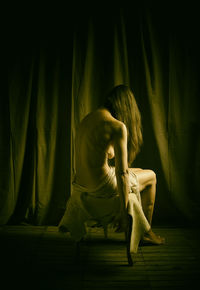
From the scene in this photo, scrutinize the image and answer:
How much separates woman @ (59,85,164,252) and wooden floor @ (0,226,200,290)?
195 mm

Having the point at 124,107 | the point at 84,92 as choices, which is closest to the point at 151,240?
the point at 124,107

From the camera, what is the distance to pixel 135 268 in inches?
72.7

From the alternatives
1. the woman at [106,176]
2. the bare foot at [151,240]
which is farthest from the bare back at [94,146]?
the bare foot at [151,240]

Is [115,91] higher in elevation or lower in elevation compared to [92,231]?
higher

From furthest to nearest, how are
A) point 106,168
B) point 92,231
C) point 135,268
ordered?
point 92,231 → point 106,168 → point 135,268

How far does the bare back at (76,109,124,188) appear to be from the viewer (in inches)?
73.9

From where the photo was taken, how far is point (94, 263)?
1.94 m

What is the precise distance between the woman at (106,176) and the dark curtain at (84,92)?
28.9 inches

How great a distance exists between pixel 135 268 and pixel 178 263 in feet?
0.95

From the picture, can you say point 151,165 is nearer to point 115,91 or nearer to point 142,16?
point 115,91

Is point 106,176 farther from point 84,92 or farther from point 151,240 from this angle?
point 84,92

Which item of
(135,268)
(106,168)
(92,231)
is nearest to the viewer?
(135,268)

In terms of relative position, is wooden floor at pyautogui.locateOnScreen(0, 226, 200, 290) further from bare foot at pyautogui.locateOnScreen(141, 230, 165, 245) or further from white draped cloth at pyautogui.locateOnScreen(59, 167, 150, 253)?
white draped cloth at pyautogui.locateOnScreen(59, 167, 150, 253)

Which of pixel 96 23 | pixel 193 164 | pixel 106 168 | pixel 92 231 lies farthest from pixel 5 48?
pixel 193 164
